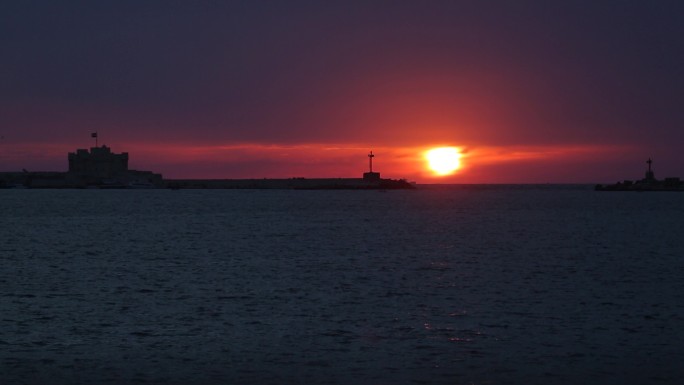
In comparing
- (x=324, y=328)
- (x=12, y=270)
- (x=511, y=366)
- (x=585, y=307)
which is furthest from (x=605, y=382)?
(x=12, y=270)

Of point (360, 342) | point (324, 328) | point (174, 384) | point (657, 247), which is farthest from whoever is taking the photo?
point (657, 247)

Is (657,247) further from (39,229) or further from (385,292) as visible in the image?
(39,229)

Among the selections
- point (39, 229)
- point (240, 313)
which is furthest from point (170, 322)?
point (39, 229)

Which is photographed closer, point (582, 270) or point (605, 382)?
point (605, 382)

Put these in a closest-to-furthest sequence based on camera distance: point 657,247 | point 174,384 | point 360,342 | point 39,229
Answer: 1. point 174,384
2. point 360,342
3. point 657,247
4. point 39,229

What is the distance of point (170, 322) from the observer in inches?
992

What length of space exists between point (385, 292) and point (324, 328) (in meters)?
8.48

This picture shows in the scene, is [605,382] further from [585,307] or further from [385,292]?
[385,292]

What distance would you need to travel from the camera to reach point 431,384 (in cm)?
1791

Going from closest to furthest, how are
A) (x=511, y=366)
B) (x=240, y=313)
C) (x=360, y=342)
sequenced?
(x=511, y=366) → (x=360, y=342) → (x=240, y=313)

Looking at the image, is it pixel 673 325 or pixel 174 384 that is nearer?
pixel 174 384

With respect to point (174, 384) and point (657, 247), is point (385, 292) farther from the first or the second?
point (657, 247)

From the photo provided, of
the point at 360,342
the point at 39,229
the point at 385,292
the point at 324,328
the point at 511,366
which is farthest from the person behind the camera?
the point at 39,229

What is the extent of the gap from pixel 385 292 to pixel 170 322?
10.3 metres
